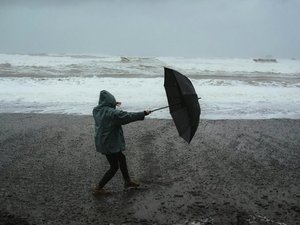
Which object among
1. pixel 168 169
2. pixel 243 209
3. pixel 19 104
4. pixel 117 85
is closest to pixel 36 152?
pixel 168 169

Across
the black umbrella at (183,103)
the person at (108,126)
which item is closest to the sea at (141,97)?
the black umbrella at (183,103)

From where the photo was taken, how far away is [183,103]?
502cm

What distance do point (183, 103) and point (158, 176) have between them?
1662 mm

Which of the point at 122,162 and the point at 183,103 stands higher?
the point at 183,103

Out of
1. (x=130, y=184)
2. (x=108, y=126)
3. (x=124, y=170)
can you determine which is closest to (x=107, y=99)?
(x=108, y=126)

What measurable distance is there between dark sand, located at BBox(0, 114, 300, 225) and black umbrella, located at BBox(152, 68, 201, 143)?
1.07 meters

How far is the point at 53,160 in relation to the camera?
6906 mm

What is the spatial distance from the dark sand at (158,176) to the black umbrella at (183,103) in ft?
3.52

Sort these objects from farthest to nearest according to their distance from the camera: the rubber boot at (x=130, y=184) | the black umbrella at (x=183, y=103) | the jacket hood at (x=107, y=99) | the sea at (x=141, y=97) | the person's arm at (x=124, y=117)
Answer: the sea at (x=141, y=97)
the rubber boot at (x=130, y=184)
the jacket hood at (x=107, y=99)
the black umbrella at (x=183, y=103)
the person's arm at (x=124, y=117)

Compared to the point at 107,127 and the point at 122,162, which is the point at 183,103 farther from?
the point at 122,162

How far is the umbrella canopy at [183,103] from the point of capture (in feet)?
16.0

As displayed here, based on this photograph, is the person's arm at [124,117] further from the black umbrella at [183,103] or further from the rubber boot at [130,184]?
the rubber boot at [130,184]

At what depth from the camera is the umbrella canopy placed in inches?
192

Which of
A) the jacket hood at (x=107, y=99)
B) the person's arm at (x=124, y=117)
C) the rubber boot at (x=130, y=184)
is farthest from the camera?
the rubber boot at (x=130, y=184)
